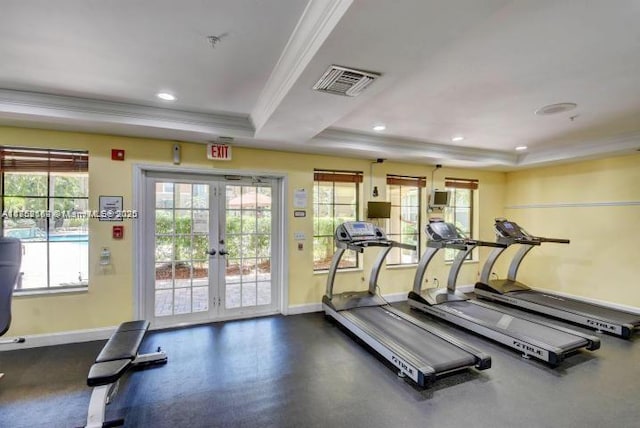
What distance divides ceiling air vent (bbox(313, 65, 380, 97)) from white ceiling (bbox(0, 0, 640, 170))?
85 mm

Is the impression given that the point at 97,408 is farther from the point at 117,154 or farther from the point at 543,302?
the point at 543,302

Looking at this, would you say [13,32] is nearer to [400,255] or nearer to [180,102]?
[180,102]

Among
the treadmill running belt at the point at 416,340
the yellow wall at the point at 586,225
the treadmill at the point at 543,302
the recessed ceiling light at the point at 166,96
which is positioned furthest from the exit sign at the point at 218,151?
the yellow wall at the point at 586,225

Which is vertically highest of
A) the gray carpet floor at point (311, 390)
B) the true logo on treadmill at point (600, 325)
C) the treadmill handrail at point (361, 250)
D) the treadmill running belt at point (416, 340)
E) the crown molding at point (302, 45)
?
the crown molding at point (302, 45)

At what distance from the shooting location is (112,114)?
336 cm

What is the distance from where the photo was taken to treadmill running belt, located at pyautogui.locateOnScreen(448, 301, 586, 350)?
11.5ft

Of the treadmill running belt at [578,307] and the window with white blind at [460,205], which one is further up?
the window with white blind at [460,205]

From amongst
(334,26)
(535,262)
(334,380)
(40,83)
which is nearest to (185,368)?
(334,380)

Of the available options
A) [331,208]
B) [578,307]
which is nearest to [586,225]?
[578,307]

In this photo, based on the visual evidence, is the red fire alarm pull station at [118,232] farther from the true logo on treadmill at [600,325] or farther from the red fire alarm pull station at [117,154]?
the true logo on treadmill at [600,325]

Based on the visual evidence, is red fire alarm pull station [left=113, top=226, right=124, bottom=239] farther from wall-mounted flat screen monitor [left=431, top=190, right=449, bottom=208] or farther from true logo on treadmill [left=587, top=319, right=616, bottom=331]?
true logo on treadmill [left=587, top=319, right=616, bottom=331]

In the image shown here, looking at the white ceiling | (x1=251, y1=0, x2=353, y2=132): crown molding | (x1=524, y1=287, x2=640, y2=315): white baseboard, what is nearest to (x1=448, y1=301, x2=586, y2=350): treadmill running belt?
(x1=524, y1=287, x2=640, y2=315): white baseboard

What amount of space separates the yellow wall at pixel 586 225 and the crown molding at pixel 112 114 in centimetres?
563

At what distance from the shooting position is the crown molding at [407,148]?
448cm
